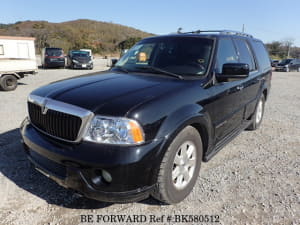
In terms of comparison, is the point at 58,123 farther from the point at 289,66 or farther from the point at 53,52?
the point at 289,66

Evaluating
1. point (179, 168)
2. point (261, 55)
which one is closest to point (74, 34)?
point (261, 55)

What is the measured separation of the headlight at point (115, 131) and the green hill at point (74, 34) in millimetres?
43999

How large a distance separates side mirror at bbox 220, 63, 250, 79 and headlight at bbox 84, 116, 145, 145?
1.53 meters

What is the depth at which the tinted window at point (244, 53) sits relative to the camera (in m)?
3.84

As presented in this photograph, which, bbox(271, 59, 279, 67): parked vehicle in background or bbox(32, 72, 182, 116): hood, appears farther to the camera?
bbox(271, 59, 279, 67): parked vehicle in background

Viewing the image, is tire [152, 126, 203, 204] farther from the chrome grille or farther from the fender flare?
the chrome grille

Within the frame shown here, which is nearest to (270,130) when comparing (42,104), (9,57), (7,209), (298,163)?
(298,163)

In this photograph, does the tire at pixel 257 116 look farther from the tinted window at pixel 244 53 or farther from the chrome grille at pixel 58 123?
the chrome grille at pixel 58 123

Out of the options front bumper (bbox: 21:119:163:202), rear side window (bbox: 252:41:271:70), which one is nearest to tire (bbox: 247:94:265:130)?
rear side window (bbox: 252:41:271:70)

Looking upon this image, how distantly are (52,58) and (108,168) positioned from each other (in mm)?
20297

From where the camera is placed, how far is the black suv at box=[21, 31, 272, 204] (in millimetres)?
1952

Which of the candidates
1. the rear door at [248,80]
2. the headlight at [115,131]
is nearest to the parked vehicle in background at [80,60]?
the rear door at [248,80]

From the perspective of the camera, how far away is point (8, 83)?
984cm

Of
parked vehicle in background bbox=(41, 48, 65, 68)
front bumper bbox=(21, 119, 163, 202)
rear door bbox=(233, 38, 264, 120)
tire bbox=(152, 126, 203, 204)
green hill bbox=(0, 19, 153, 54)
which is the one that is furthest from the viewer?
green hill bbox=(0, 19, 153, 54)
